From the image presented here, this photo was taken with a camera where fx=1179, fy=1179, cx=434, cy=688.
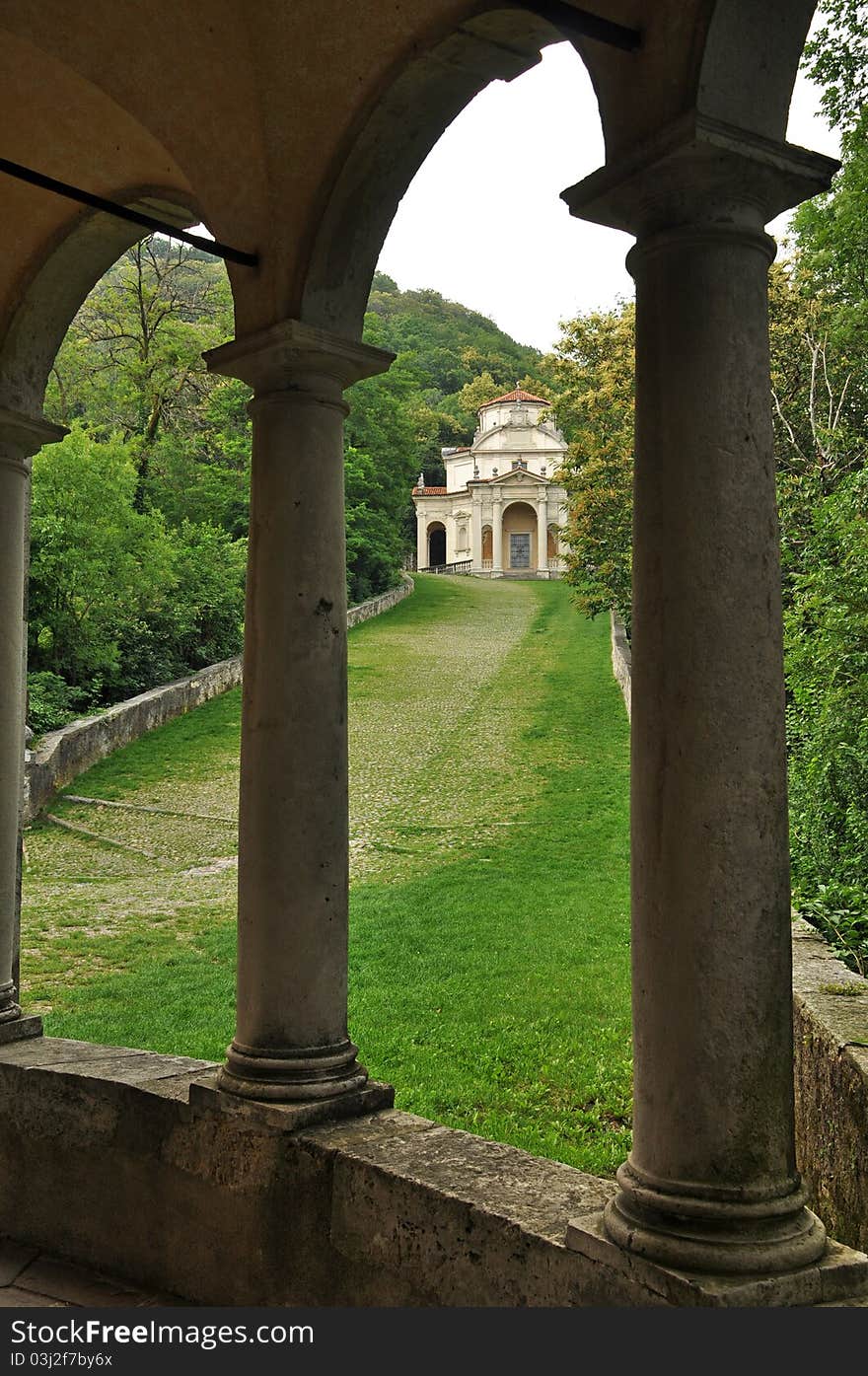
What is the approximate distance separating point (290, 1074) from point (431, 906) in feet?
33.6

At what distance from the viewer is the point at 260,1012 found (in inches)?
168

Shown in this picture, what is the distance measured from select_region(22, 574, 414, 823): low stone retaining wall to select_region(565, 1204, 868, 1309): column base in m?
14.1

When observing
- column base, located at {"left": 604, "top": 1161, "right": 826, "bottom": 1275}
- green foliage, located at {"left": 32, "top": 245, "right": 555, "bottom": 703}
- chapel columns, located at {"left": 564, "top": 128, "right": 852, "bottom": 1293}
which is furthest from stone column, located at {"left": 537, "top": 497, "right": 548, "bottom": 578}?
column base, located at {"left": 604, "top": 1161, "right": 826, "bottom": 1275}

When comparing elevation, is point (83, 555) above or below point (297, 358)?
above

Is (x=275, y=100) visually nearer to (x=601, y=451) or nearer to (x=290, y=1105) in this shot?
(x=290, y=1105)

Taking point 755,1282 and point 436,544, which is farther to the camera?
point 436,544

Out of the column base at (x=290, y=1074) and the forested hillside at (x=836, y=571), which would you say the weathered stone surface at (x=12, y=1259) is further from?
the forested hillside at (x=836, y=571)

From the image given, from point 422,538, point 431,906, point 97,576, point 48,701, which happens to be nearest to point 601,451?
point 97,576

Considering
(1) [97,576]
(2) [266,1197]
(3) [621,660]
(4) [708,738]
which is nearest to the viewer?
(4) [708,738]

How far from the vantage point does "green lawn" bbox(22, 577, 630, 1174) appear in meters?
8.84

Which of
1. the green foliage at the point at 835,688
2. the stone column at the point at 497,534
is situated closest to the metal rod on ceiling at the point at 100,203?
the green foliage at the point at 835,688

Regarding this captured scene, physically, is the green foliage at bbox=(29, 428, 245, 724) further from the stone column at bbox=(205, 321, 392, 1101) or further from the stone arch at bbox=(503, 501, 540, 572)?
the stone arch at bbox=(503, 501, 540, 572)

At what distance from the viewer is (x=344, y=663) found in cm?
459

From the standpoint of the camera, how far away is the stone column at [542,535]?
233 ft
